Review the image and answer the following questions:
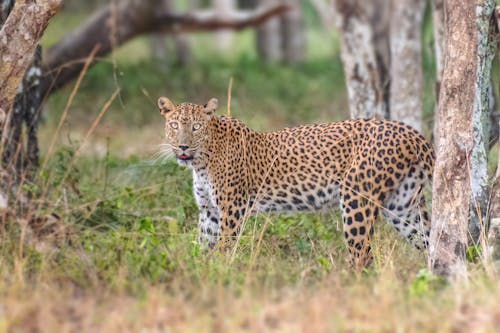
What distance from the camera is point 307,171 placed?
27.6 feet

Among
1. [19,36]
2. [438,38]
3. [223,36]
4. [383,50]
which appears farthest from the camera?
[223,36]

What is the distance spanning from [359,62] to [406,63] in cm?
61

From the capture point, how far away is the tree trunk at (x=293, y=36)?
82.0 feet

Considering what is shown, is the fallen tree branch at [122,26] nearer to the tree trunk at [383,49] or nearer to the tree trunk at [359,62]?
the tree trunk at [383,49]

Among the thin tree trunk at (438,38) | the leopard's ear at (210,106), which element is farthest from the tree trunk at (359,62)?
the leopard's ear at (210,106)

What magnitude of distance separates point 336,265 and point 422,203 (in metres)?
1.17

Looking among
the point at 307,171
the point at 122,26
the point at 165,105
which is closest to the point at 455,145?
the point at 307,171

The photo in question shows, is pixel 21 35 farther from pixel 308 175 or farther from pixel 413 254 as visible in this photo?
pixel 413 254

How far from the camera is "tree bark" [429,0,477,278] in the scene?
711cm

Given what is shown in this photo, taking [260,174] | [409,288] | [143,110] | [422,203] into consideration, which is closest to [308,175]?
[260,174]

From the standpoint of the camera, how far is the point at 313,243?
8.05m

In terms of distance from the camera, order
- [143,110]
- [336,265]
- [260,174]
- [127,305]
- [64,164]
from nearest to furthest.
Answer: [127,305]
[336,265]
[260,174]
[64,164]
[143,110]

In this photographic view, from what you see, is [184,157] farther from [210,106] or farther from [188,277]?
[188,277]

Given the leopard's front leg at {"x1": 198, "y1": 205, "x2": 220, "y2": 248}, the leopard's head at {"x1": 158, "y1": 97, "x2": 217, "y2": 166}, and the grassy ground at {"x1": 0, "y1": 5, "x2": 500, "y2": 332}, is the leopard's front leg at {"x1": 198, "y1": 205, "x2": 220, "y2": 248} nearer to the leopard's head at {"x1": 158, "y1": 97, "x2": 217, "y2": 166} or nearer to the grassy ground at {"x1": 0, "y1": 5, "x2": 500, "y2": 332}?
the grassy ground at {"x1": 0, "y1": 5, "x2": 500, "y2": 332}
